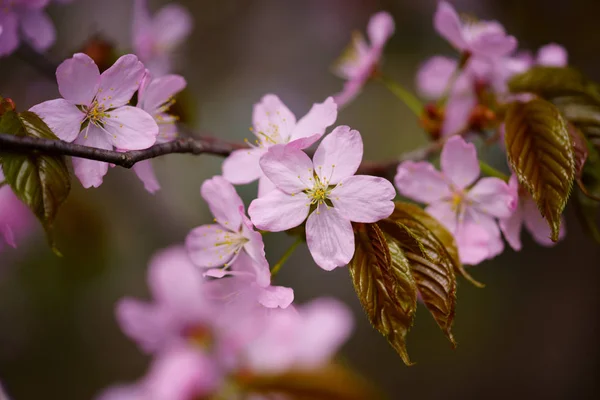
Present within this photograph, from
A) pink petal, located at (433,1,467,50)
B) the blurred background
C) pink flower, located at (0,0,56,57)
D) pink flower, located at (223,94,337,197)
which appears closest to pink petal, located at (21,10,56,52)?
pink flower, located at (0,0,56,57)

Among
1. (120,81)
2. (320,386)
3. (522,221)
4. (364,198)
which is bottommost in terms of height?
(320,386)

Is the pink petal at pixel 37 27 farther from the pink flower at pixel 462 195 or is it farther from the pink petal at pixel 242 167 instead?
the pink flower at pixel 462 195

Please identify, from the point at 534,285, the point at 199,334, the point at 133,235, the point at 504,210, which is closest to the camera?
the point at 504,210

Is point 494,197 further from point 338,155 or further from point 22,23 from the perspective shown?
point 22,23

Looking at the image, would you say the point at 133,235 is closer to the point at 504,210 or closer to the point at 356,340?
the point at 356,340

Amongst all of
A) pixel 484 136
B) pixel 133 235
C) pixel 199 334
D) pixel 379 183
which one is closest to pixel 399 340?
pixel 379 183

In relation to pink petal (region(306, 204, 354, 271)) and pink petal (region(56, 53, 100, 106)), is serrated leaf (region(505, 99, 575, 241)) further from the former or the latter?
pink petal (region(56, 53, 100, 106))

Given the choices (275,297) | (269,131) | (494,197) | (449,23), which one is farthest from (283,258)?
(449,23)
